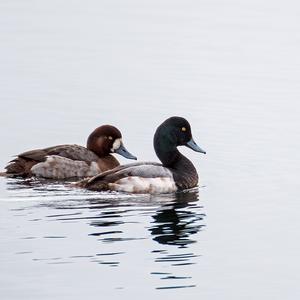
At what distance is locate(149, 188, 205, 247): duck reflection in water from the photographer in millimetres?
15938

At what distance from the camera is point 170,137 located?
63.4 ft

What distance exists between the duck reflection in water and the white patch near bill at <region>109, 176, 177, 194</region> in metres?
0.23

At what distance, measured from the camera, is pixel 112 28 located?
37.5 meters

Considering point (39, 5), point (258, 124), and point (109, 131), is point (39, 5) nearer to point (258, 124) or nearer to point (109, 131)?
point (258, 124)

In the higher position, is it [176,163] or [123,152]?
[123,152]

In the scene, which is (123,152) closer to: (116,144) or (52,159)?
(116,144)

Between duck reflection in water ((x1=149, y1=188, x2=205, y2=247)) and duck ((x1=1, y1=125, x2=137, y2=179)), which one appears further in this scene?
duck ((x1=1, y1=125, x2=137, y2=179))

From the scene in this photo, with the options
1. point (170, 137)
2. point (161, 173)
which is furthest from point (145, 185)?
point (170, 137)

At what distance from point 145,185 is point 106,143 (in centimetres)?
178

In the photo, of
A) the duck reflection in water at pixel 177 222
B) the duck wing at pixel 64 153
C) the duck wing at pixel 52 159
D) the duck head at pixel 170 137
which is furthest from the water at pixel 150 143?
the duck head at pixel 170 137

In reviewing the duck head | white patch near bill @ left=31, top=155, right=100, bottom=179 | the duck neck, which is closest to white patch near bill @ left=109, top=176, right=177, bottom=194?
the duck neck

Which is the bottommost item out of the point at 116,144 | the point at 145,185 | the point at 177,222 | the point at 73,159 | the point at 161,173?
the point at 177,222

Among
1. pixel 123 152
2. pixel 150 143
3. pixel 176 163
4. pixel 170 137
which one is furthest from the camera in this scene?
pixel 150 143

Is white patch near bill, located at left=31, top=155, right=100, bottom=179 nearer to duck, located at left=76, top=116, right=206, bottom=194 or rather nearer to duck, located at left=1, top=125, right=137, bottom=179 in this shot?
duck, located at left=1, top=125, right=137, bottom=179
